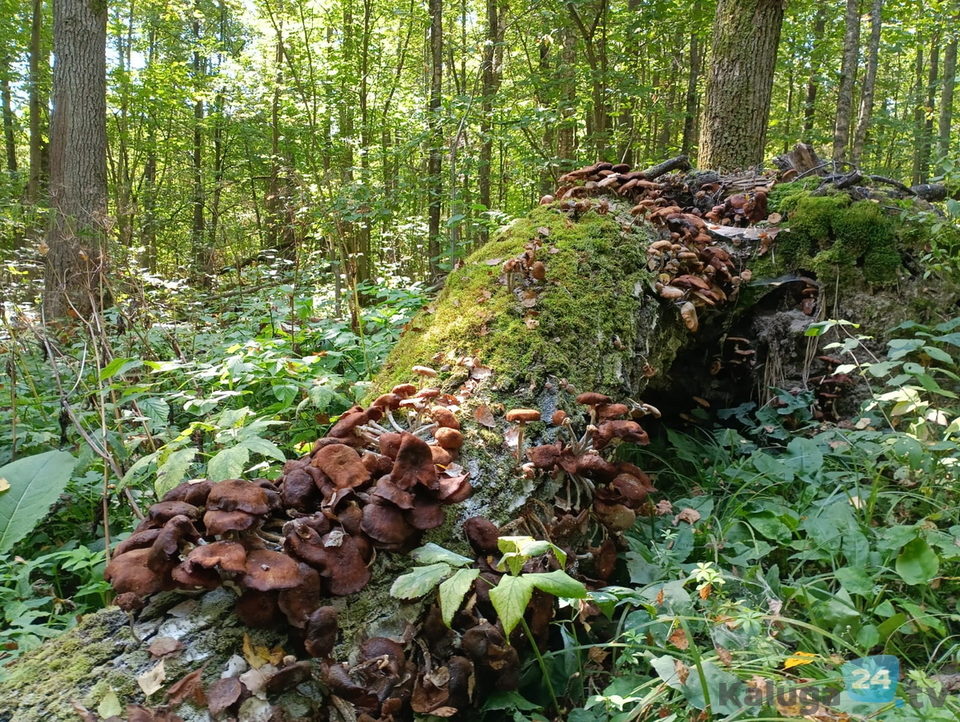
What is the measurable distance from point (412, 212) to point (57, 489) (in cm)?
1303

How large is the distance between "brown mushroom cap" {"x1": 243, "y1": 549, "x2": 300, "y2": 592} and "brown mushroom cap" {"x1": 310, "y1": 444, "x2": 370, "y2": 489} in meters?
0.32

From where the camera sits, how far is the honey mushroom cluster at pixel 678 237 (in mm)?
3607

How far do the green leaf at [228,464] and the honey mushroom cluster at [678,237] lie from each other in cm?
252

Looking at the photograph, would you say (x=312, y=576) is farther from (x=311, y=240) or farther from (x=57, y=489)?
(x=311, y=240)

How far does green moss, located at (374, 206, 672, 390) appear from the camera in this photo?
9.20ft

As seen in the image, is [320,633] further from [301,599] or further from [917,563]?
[917,563]

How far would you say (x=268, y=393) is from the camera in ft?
13.5

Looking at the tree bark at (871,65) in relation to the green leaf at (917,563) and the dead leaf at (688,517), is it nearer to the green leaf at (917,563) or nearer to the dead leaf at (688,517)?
the dead leaf at (688,517)

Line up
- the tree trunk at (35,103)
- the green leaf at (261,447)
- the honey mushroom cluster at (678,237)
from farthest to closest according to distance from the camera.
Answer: the tree trunk at (35,103) < the honey mushroom cluster at (678,237) < the green leaf at (261,447)

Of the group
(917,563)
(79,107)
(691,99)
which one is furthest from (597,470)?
(691,99)

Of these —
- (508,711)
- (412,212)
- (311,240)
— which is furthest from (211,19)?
(508,711)

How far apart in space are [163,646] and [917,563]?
2.45 metres

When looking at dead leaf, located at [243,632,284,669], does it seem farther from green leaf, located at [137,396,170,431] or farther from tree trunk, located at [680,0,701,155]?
tree trunk, located at [680,0,701,155]

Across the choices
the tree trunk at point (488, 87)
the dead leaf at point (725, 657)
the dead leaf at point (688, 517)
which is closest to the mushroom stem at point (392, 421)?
the dead leaf at point (725, 657)
